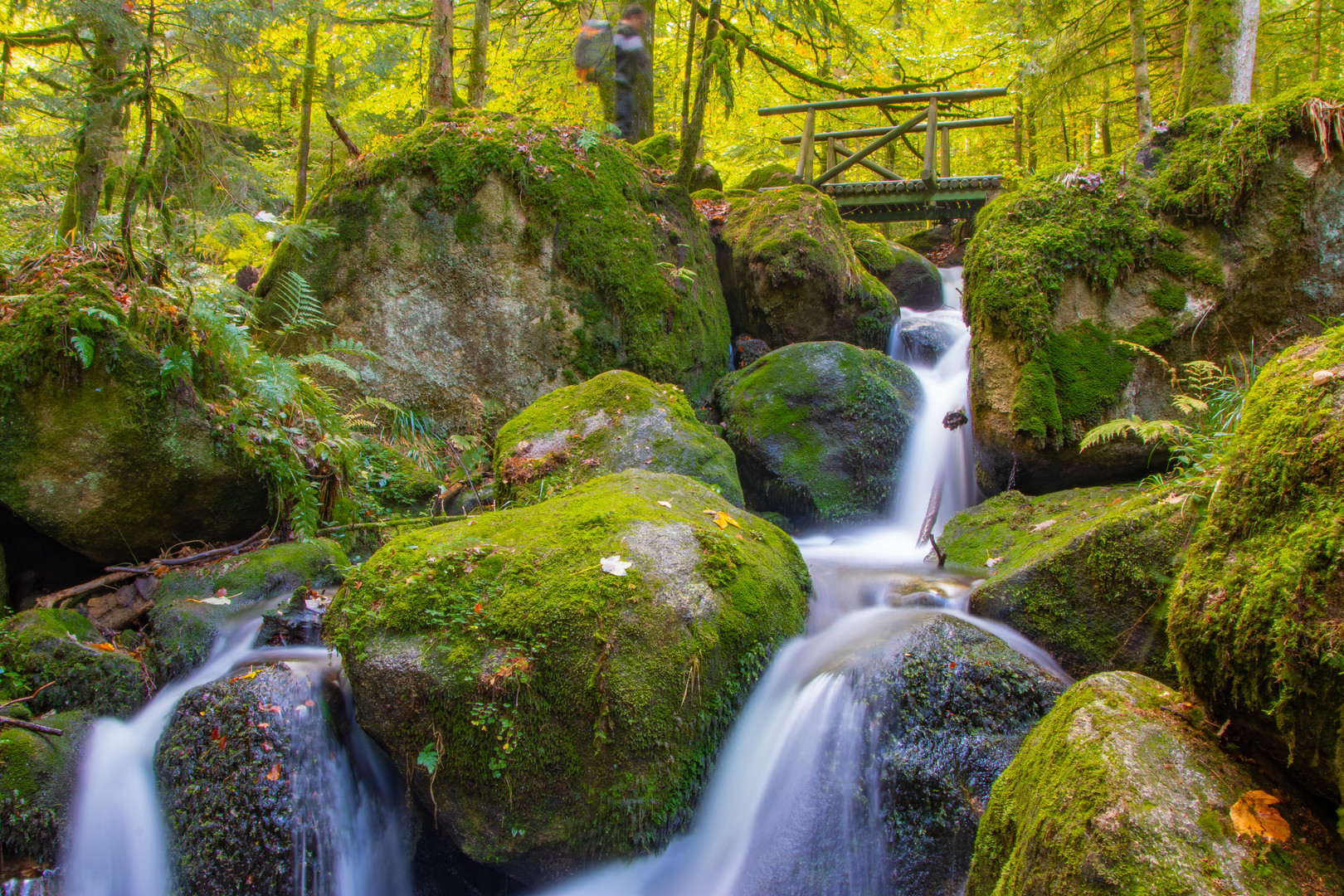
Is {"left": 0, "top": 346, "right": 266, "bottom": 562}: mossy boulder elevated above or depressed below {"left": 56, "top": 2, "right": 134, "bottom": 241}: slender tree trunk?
below

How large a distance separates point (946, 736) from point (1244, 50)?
8.25 meters

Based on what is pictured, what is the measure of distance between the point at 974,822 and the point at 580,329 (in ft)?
20.7

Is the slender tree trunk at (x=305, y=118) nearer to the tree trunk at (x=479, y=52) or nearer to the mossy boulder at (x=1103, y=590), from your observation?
the tree trunk at (x=479, y=52)

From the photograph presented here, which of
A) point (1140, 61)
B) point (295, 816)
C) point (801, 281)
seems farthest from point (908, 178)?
point (295, 816)

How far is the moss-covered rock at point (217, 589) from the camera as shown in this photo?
4.05 metres

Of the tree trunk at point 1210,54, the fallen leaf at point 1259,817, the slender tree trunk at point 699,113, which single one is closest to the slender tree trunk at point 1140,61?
the tree trunk at point 1210,54

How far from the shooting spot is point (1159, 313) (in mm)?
6113

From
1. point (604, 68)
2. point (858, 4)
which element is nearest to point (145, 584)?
point (604, 68)

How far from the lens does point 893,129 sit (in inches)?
473

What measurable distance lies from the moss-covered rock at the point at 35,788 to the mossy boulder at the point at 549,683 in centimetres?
132

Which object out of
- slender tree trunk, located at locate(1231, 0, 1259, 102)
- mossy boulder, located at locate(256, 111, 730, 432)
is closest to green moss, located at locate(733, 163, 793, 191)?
mossy boulder, located at locate(256, 111, 730, 432)

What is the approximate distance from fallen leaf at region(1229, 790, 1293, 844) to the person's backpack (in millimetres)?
12450

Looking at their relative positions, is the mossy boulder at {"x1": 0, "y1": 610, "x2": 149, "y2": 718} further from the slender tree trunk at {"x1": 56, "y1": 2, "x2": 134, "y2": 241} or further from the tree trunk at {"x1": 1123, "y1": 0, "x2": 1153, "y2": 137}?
the tree trunk at {"x1": 1123, "y1": 0, "x2": 1153, "y2": 137}

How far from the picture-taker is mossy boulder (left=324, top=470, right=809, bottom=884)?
3.27 meters
